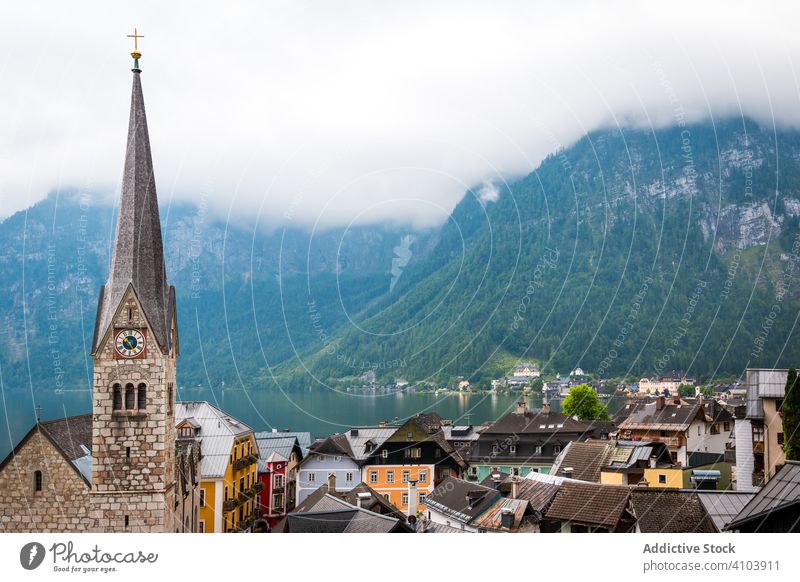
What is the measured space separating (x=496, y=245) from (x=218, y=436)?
11.2 m

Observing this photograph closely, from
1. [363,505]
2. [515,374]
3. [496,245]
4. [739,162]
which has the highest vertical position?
[739,162]

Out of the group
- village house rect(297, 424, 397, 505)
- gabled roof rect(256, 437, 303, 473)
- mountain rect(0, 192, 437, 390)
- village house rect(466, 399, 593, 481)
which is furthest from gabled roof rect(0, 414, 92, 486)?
village house rect(466, 399, 593, 481)

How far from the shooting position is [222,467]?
2720 centimetres

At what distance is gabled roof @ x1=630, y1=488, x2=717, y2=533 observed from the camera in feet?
56.4

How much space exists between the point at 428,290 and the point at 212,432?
10.5 metres

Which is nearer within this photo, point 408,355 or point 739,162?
point 408,355

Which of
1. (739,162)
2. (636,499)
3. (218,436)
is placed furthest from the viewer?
(739,162)

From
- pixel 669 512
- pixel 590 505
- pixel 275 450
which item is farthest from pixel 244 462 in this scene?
pixel 669 512

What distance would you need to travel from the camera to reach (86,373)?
23.0 metres

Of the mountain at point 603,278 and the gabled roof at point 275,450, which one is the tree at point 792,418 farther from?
the gabled roof at point 275,450

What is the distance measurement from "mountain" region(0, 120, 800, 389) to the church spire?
93cm

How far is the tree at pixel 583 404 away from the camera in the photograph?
48.7 meters
